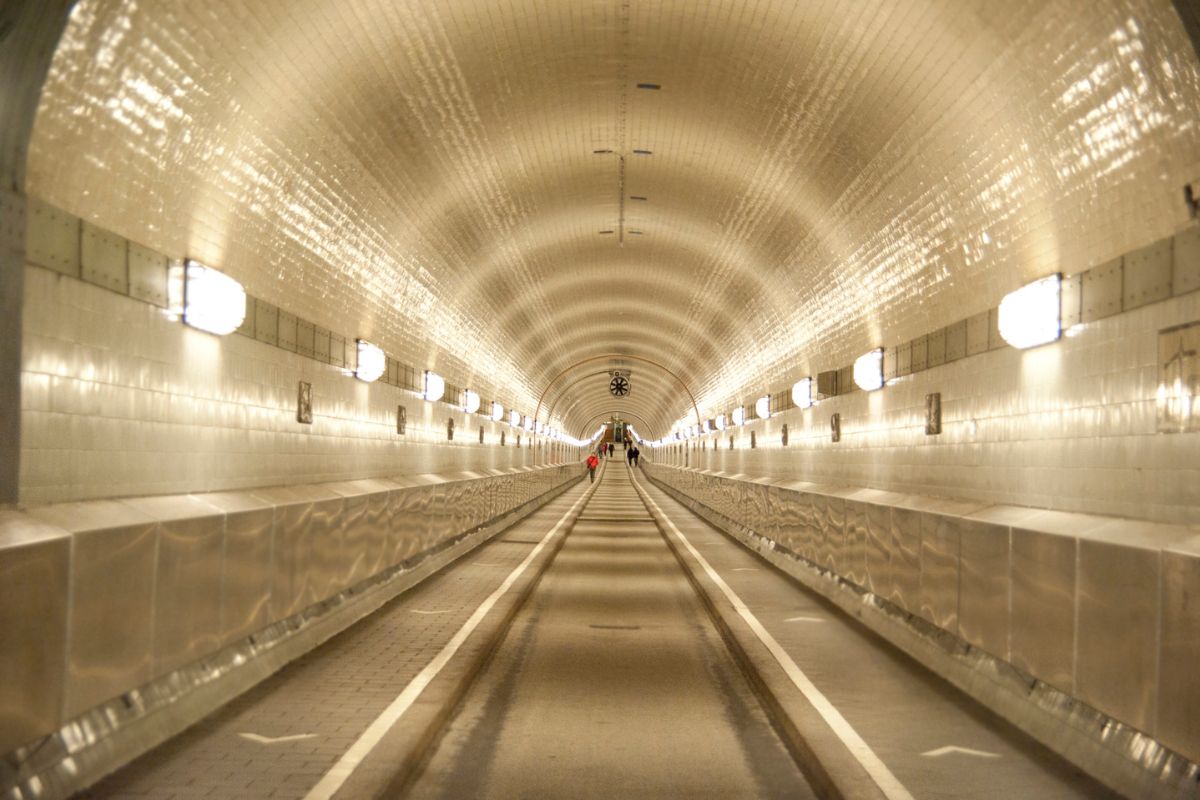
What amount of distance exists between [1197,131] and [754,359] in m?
19.2

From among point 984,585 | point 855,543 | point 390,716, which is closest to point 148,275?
point 390,716

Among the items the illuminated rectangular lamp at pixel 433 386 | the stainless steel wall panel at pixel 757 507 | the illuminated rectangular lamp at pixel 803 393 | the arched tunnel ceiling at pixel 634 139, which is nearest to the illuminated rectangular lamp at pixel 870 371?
the arched tunnel ceiling at pixel 634 139

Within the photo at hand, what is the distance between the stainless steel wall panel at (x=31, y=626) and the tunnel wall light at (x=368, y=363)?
9.25 m

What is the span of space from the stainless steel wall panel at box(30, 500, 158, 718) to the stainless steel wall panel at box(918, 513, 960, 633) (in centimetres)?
556

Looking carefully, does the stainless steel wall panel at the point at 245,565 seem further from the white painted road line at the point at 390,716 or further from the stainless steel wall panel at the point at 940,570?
the stainless steel wall panel at the point at 940,570

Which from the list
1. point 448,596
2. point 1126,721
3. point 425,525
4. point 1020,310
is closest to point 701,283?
point 425,525

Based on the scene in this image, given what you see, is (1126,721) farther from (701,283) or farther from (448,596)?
(701,283)

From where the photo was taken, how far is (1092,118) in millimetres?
7441

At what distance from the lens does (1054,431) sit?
881 centimetres

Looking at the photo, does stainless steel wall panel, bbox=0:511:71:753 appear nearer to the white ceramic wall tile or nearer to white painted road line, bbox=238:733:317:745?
the white ceramic wall tile

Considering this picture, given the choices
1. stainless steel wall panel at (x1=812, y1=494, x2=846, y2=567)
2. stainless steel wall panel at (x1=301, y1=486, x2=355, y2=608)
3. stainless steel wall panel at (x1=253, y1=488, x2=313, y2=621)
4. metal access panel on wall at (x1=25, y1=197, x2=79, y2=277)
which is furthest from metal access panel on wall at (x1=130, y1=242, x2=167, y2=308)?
stainless steel wall panel at (x1=812, y1=494, x2=846, y2=567)

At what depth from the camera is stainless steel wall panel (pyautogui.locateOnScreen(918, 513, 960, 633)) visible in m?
8.64

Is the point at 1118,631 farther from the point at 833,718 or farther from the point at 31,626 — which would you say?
the point at 31,626

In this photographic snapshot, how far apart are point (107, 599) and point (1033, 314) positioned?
266 inches
